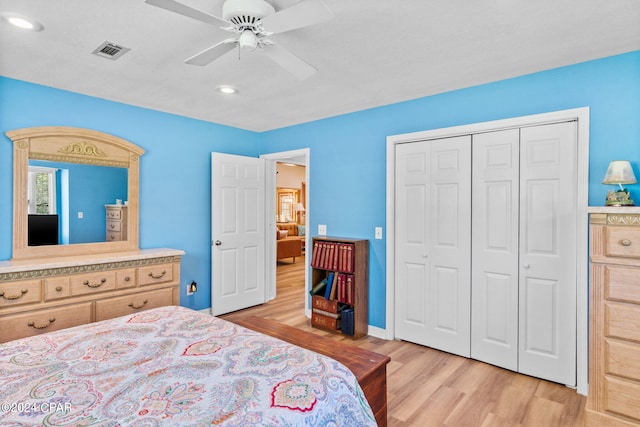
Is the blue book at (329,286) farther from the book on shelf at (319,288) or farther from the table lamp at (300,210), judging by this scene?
the table lamp at (300,210)

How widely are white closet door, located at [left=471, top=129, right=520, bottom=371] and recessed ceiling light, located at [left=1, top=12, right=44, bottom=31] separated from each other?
3.14 meters

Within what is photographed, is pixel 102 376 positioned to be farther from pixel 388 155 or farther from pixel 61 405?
pixel 388 155

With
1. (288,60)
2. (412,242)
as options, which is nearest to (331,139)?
(412,242)

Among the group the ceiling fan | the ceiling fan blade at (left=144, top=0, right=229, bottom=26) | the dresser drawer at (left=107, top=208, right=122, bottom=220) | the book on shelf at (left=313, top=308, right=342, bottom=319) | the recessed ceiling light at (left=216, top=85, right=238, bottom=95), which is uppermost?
the recessed ceiling light at (left=216, top=85, right=238, bottom=95)

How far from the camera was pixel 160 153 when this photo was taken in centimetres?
381

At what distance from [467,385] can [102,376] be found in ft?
7.95

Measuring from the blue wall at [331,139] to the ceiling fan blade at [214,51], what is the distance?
6.47ft

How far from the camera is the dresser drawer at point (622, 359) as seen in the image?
1984 mm

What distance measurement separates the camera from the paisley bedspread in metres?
1.10

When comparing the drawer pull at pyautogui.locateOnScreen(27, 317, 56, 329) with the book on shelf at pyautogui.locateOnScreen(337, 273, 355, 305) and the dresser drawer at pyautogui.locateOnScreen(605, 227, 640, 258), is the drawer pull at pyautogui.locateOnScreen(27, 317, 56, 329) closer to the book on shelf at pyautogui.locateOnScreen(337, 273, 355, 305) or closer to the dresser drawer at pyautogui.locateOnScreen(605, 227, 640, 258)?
the book on shelf at pyautogui.locateOnScreen(337, 273, 355, 305)

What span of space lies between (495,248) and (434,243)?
0.53 meters

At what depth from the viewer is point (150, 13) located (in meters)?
1.87

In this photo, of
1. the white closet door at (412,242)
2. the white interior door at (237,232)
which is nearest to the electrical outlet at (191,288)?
the white interior door at (237,232)

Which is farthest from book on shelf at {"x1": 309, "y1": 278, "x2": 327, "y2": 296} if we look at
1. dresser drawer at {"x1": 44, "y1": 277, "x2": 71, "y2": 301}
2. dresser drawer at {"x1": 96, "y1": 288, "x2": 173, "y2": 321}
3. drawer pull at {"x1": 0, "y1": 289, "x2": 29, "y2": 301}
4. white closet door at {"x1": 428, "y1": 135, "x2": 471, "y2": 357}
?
drawer pull at {"x1": 0, "y1": 289, "x2": 29, "y2": 301}
